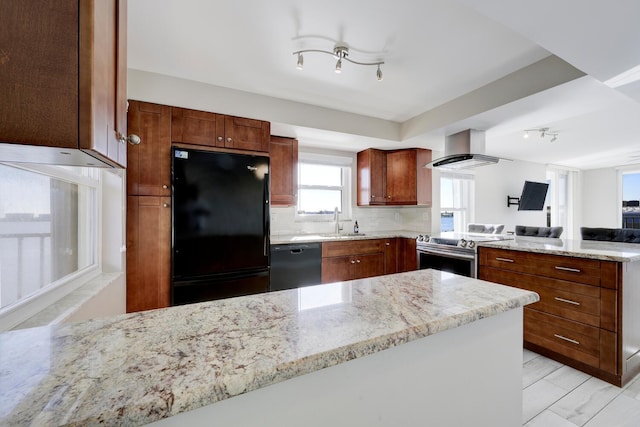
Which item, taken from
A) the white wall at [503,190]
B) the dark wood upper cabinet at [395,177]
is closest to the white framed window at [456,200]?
the white wall at [503,190]

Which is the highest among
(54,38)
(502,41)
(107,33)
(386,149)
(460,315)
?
(502,41)

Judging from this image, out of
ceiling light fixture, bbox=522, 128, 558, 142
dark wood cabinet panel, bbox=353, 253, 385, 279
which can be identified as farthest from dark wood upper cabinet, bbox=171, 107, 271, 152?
ceiling light fixture, bbox=522, 128, 558, 142

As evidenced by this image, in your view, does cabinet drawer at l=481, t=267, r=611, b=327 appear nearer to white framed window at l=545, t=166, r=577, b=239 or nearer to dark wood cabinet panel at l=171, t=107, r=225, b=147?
dark wood cabinet panel at l=171, t=107, r=225, b=147

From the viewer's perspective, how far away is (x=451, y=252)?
3115 millimetres

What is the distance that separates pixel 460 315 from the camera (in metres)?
0.74

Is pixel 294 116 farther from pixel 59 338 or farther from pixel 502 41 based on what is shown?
pixel 59 338

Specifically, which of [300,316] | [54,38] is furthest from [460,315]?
[54,38]

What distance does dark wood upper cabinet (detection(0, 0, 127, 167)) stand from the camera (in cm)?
50

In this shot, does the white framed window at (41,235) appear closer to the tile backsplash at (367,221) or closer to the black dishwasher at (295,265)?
the black dishwasher at (295,265)

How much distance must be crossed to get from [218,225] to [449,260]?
2.55 meters

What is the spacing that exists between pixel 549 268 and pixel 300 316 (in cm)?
248

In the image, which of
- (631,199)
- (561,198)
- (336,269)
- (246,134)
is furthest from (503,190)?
(246,134)

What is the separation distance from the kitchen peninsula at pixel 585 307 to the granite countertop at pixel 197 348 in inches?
66.4

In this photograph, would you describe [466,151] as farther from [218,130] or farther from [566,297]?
[218,130]
